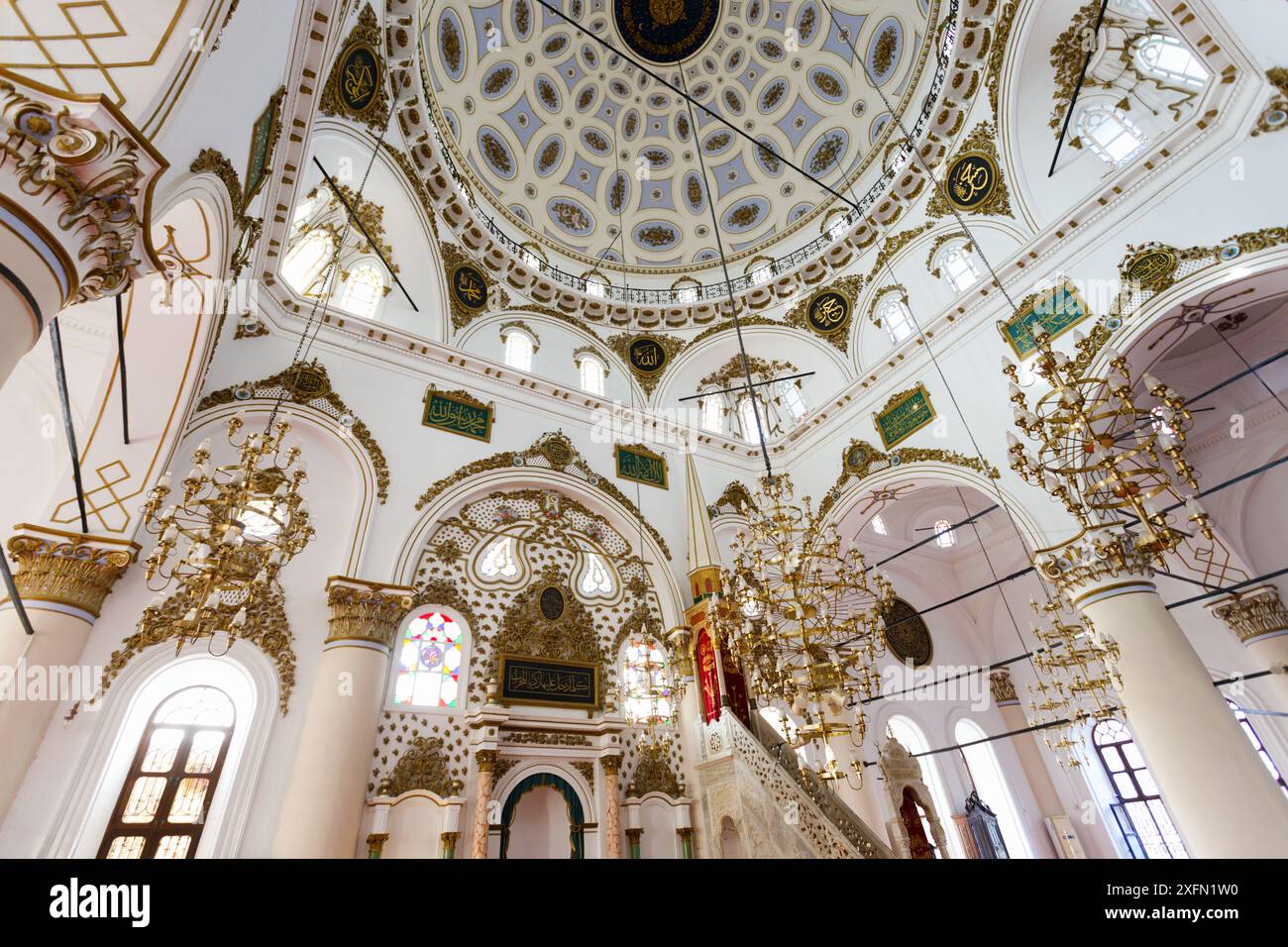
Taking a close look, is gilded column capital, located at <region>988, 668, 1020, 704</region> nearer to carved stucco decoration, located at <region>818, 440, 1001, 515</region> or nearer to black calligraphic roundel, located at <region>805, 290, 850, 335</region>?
carved stucco decoration, located at <region>818, 440, 1001, 515</region>

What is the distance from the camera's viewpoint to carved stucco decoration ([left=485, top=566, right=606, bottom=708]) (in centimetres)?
842

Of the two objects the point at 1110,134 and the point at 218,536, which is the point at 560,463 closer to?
the point at 218,536

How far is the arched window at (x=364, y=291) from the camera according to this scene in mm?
9750

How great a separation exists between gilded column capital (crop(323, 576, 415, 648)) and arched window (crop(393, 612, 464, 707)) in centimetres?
43

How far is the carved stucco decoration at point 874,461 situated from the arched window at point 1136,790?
7.23 m

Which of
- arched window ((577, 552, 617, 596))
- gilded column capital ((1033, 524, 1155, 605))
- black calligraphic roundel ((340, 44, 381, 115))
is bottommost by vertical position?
gilded column capital ((1033, 524, 1155, 605))

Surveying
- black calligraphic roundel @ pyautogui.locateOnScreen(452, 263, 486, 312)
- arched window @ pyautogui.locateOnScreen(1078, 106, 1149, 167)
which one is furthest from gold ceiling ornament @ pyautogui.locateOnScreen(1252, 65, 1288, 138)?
black calligraphic roundel @ pyautogui.locateOnScreen(452, 263, 486, 312)

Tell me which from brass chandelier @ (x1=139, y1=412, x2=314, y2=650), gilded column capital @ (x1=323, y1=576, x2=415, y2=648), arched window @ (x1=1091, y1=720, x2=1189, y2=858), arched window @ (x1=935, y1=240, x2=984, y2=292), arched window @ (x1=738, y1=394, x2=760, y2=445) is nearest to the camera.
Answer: brass chandelier @ (x1=139, y1=412, x2=314, y2=650)

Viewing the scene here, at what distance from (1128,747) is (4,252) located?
714 inches

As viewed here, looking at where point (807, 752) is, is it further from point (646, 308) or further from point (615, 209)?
point (615, 209)

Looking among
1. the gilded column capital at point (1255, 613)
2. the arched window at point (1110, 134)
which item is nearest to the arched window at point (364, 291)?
the arched window at point (1110, 134)

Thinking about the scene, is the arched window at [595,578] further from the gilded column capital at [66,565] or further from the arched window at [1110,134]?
the arched window at [1110,134]

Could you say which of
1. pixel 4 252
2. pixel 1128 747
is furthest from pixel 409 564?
pixel 1128 747

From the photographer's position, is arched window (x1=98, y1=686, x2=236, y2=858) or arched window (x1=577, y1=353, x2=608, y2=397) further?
arched window (x1=577, y1=353, x2=608, y2=397)
